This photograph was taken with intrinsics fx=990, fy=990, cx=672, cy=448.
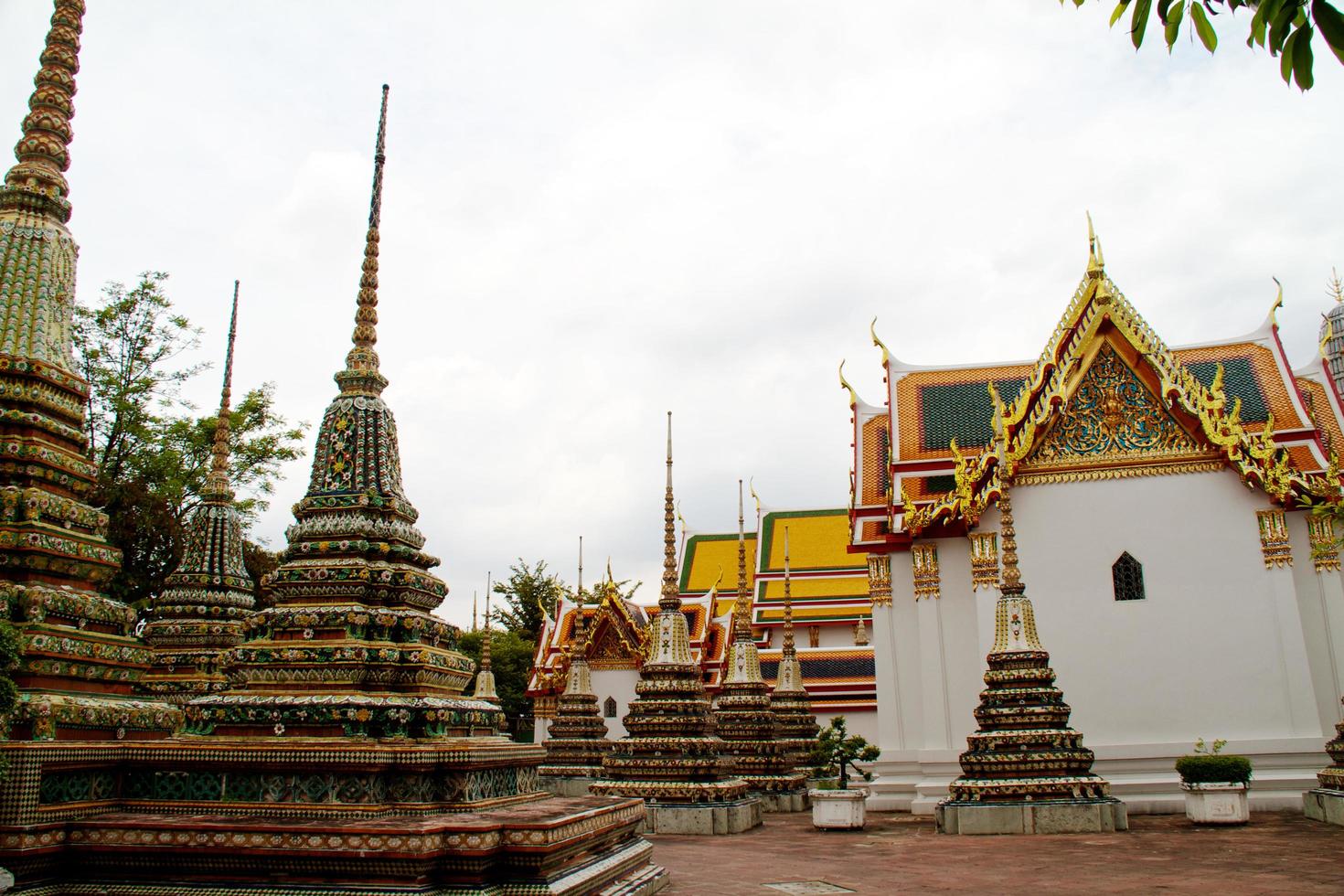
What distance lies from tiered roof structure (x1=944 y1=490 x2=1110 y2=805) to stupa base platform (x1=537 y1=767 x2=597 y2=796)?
28.1ft

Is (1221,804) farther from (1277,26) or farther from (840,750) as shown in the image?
(1277,26)

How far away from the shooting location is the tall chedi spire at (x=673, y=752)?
40.2 feet

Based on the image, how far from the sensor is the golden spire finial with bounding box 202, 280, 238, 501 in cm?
987

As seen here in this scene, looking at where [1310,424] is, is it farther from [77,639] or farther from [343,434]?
[77,639]

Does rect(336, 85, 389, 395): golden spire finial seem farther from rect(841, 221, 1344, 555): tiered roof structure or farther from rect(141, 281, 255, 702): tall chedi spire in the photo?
rect(841, 221, 1344, 555): tiered roof structure

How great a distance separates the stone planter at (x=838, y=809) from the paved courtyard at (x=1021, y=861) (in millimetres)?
131

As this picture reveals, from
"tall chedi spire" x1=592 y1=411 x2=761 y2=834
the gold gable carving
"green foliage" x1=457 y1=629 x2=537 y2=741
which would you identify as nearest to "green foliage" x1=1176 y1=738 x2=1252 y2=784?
the gold gable carving

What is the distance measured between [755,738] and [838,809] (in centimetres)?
498

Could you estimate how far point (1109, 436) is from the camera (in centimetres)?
1478

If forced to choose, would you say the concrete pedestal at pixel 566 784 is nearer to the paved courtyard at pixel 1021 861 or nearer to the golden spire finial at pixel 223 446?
the paved courtyard at pixel 1021 861

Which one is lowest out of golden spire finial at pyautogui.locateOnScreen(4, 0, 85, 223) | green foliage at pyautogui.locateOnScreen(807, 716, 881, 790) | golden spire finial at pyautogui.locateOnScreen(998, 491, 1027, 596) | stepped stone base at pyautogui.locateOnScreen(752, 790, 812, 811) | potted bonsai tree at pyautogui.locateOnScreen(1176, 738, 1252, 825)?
stepped stone base at pyautogui.locateOnScreen(752, 790, 812, 811)

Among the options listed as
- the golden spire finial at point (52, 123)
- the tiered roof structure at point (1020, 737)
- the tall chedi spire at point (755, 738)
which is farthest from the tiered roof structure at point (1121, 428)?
the golden spire finial at point (52, 123)

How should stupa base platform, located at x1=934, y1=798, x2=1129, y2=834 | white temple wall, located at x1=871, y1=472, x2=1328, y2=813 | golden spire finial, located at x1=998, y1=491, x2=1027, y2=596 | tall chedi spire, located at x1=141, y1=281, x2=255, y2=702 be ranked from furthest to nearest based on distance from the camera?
white temple wall, located at x1=871, y1=472, x2=1328, y2=813 → golden spire finial, located at x1=998, y1=491, x2=1027, y2=596 → stupa base platform, located at x1=934, y1=798, x2=1129, y2=834 → tall chedi spire, located at x1=141, y1=281, x2=255, y2=702

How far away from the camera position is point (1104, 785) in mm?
11352
